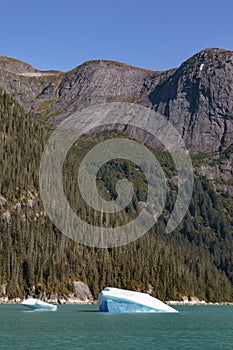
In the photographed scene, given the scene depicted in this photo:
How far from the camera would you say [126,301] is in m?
128

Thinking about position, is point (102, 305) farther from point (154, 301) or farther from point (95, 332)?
point (95, 332)

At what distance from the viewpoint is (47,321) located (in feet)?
362

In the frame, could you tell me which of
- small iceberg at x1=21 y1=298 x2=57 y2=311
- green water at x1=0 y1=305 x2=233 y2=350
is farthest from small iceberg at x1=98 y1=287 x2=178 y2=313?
small iceberg at x1=21 y1=298 x2=57 y2=311

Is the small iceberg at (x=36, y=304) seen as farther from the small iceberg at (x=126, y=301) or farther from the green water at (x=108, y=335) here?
the green water at (x=108, y=335)

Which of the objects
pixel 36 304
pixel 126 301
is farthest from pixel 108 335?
pixel 36 304

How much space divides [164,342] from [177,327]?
79.5 ft

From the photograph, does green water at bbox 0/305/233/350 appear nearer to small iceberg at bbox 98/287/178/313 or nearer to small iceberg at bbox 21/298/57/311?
small iceberg at bbox 98/287/178/313

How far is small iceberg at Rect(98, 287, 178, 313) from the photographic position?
12788cm

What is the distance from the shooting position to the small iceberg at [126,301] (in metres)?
128

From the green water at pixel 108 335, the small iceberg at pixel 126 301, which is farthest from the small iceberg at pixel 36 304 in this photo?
the green water at pixel 108 335

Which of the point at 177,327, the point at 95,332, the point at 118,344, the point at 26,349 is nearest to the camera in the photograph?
the point at 26,349

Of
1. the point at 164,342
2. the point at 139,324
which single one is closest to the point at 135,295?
the point at 139,324

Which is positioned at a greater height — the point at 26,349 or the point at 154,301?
the point at 154,301

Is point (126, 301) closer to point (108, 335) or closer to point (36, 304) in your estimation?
point (36, 304)
